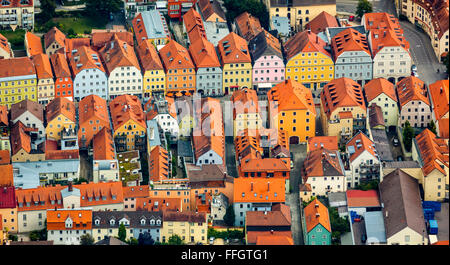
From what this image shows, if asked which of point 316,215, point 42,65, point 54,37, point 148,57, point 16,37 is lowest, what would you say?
point 316,215

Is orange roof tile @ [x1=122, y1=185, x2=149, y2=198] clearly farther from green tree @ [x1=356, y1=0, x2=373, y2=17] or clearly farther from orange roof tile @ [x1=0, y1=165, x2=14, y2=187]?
green tree @ [x1=356, y1=0, x2=373, y2=17]

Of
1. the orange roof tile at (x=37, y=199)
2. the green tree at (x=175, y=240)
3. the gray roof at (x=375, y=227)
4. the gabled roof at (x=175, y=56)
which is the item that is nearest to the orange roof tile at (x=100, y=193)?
the orange roof tile at (x=37, y=199)

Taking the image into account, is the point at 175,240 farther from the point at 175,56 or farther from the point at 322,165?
the point at 175,56

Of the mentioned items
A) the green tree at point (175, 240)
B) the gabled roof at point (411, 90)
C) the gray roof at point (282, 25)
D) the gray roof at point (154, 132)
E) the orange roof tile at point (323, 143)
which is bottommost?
the green tree at point (175, 240)

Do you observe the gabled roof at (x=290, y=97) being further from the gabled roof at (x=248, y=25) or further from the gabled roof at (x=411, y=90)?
the gabled roof at (x=248, y=25)

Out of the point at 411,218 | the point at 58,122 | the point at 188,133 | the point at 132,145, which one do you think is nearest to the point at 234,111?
the point at 188,133

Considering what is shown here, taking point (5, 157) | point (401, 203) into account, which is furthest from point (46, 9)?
point (401, 203)
